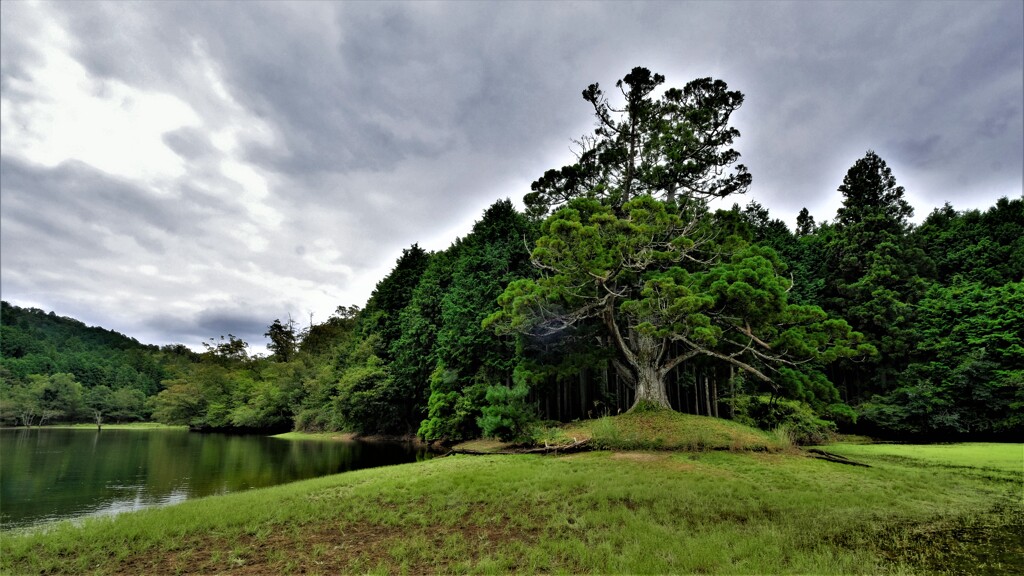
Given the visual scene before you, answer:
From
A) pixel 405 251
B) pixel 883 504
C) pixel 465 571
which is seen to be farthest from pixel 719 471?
pixel 405 251

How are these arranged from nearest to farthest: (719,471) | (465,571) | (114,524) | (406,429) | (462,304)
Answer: (465,571), (114,524), (719,471), (462,304), (406,429)

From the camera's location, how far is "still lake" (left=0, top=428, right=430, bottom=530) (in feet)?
37.7

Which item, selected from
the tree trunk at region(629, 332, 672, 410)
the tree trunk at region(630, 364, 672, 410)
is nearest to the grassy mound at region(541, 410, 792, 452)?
the tree trunk at region(630, 364, 672, 410)

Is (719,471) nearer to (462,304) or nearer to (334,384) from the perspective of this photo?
(462,304)

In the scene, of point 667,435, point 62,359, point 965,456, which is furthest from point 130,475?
point 62,359

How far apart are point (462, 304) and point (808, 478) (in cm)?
2030

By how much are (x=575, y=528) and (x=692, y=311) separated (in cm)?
1308

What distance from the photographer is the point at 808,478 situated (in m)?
11.4

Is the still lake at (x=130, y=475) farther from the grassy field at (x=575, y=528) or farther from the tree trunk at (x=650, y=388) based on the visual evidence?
the tree trunk at (x=650, y=388)

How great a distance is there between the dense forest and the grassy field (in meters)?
8.44

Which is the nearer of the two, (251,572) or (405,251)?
(251,572)

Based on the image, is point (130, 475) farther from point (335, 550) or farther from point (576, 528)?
point (576, 528)

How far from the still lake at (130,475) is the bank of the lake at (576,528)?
4.15 m

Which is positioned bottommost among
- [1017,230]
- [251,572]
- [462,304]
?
[251,572]
